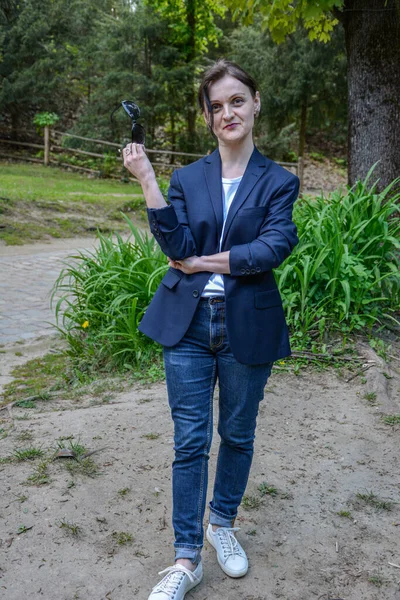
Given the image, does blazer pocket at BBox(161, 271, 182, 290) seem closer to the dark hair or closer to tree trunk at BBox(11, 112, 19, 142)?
the dark hair

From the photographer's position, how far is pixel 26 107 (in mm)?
22500

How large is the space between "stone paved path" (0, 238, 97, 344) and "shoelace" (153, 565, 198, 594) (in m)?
3.43

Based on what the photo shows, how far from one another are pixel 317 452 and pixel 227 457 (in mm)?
1213

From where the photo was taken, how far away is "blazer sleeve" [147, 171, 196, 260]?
86.8 inches

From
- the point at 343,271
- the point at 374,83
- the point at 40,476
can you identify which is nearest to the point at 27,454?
the point at 40,476

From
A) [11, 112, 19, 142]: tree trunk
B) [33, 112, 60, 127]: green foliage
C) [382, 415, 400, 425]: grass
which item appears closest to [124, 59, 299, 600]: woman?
[382, 415, 400, 425]: grass

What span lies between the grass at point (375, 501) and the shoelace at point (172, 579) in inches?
42.7

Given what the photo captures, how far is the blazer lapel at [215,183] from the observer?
7.57 ft

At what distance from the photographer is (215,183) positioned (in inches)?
92.1

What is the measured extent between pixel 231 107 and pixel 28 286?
5980 millimetres

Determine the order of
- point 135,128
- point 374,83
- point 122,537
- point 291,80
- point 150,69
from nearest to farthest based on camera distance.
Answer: point 135,128 → point 122,537 → point 374,83 → point 150,69 → point 291,80

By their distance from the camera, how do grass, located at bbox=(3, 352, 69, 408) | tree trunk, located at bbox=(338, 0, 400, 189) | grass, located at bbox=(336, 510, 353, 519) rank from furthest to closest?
1. tree trunk, located at bbox=(338, 0, 400, 189)
2. grass, located at bbox=(3, 352, 69, 408)
3. grass, located at bbox=(336, 510, 353, 519)

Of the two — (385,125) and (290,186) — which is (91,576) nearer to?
(290,186)

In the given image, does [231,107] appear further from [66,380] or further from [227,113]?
[66,380]
